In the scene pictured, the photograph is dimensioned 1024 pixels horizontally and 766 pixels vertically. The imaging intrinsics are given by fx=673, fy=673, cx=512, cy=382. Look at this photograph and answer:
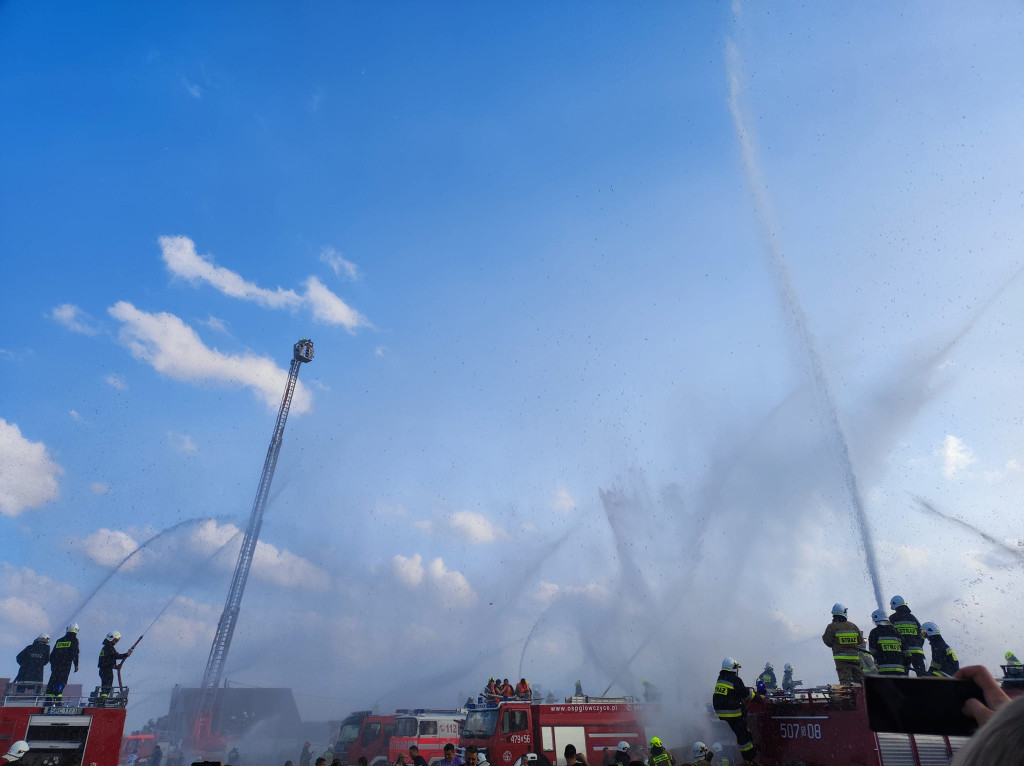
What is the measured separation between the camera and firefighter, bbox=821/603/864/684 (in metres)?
12.8

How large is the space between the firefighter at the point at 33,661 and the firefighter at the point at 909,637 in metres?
19.2

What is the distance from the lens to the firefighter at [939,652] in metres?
13.1

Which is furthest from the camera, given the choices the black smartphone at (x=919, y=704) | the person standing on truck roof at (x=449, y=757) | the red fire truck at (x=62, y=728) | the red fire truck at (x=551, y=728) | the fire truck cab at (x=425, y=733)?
the fire truck cab at (x=425, y=733)

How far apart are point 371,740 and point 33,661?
9849mm

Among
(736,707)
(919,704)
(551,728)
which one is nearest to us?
(919,704)

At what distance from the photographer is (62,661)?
1555 cm

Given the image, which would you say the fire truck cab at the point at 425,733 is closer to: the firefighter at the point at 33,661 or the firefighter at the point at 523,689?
the firefighter at the point at 523,689

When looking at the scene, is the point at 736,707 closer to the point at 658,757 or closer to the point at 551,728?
the point at 658,757

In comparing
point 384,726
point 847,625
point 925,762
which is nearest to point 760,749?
point 847,625

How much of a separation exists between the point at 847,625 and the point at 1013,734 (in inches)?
537

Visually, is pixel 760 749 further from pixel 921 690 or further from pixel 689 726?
pixel 921 690

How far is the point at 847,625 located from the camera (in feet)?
42.9

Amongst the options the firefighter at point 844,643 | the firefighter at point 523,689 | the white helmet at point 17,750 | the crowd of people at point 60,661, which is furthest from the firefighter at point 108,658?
the firefighter at point 844,643

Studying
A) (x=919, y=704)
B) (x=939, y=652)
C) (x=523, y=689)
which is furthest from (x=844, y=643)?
(x=919, y=704)
